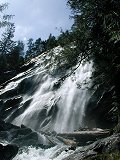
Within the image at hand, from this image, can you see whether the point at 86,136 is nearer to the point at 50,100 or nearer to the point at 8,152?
the point at 8,152

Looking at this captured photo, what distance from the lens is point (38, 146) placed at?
25266 mm

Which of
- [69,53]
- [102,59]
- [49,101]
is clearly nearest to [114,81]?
[102,59]

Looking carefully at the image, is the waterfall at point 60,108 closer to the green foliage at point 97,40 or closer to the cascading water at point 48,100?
the cascading water at point 48,100

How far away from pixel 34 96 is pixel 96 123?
444 inches

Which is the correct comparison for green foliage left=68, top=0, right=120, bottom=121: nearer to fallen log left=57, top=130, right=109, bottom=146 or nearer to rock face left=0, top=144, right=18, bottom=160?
fallen log left=57, top=130, right=109, bottom=146

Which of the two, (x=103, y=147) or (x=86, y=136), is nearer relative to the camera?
(x=103, y=147)

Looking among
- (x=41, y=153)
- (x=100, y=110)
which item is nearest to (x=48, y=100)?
(x=100, y=110)

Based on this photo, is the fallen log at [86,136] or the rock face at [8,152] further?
the fallen log at [86,136]

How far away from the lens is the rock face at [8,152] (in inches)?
824

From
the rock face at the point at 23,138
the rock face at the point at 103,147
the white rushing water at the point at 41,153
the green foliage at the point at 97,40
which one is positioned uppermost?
the green foliage at the point at 97,40

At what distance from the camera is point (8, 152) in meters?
21.5

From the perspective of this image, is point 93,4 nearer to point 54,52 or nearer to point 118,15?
point 118,15

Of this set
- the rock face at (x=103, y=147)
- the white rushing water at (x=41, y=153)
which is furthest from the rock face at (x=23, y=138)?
the rock face at (x=103, y=147)

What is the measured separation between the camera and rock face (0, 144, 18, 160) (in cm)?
2094
